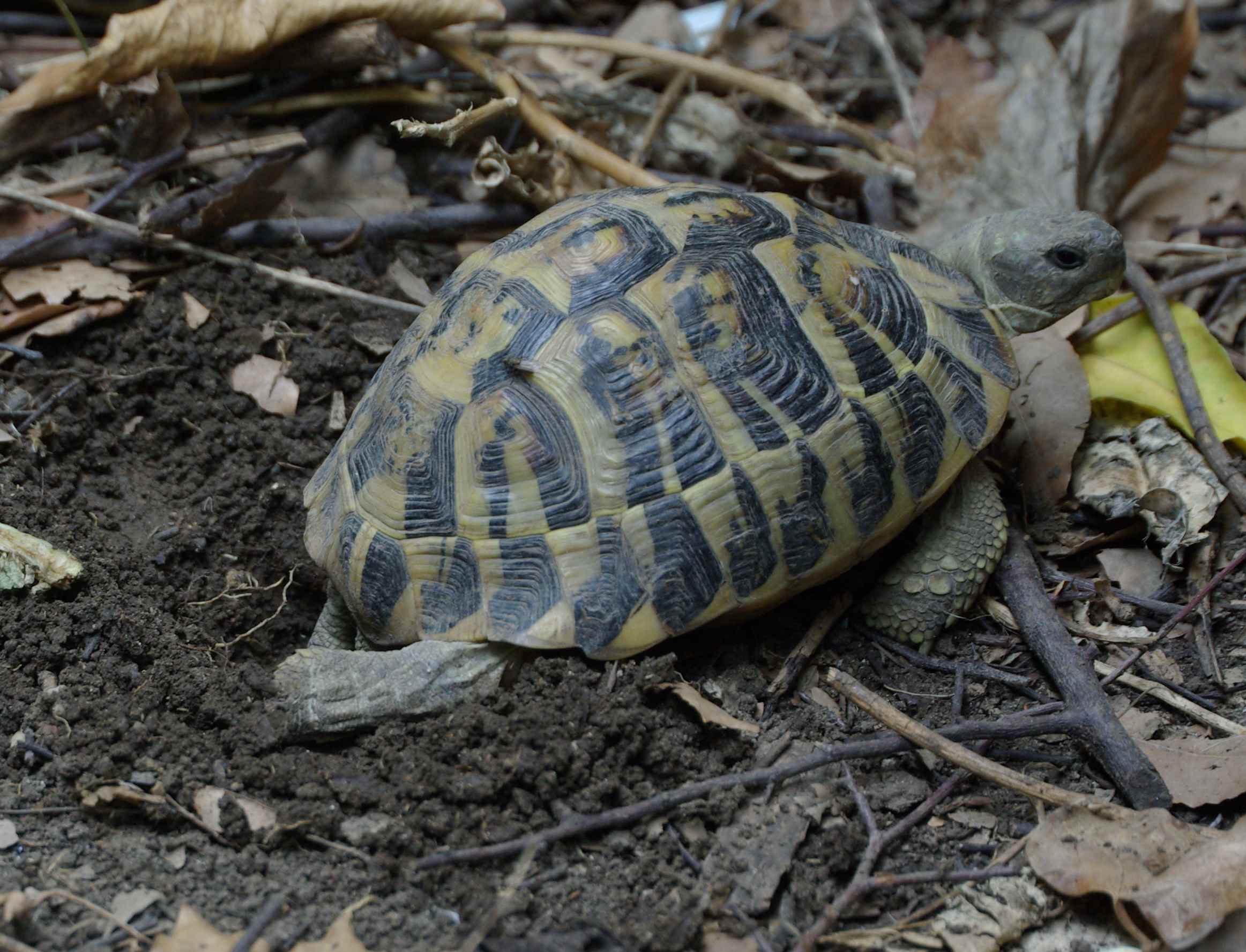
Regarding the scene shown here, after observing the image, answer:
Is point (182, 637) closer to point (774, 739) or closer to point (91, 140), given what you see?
point (774, 739)

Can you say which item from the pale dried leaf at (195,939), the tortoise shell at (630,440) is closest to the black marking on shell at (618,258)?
the tortoise shell at (630,440)

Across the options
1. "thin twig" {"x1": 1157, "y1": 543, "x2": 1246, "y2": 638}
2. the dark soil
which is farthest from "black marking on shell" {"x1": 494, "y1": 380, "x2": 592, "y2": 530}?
"thin twig" {"x1": 1157, "y1": 543, "x2": 1246, "y2": 638}

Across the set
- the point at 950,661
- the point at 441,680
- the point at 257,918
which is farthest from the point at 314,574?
the point at 950,661

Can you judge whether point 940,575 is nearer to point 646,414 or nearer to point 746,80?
point 646,414

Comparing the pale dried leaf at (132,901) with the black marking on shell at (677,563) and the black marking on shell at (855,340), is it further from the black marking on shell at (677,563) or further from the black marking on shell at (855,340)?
the black marking on shell at (855,340)

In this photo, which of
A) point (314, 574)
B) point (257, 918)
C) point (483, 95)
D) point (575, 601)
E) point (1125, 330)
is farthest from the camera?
point (483, 95)

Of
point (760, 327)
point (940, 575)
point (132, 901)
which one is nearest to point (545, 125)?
point (760, 327)
